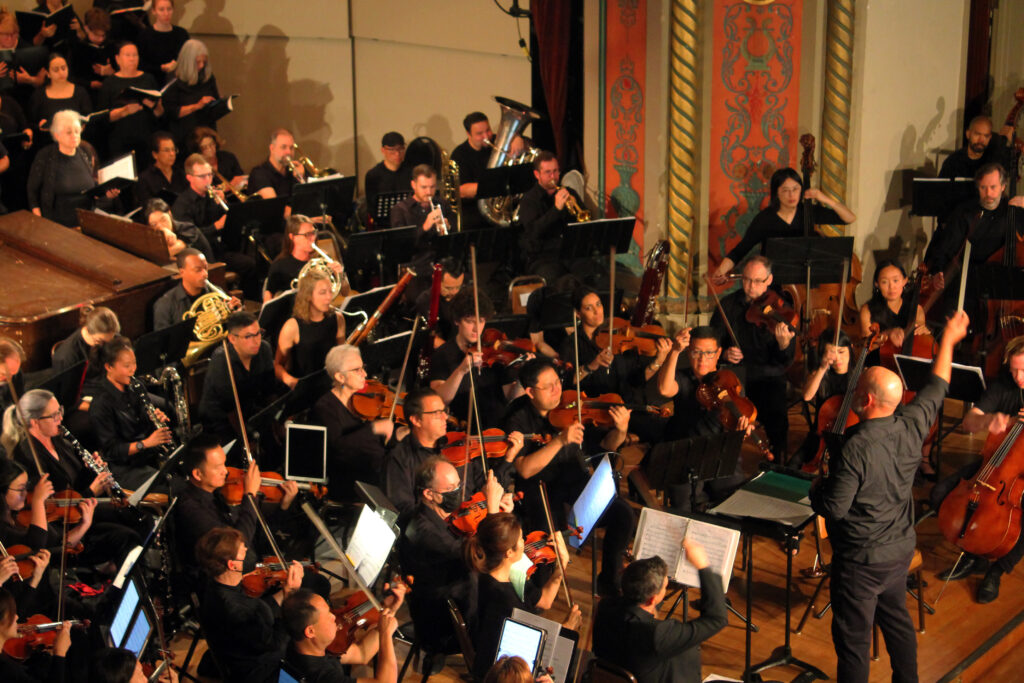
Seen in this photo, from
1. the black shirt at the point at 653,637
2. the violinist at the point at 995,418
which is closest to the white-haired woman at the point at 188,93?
the violinist at the point at 995,418

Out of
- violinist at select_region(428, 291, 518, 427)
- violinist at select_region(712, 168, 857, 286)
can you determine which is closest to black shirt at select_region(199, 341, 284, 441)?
violinist at select_region(428, 291, 518, 427)

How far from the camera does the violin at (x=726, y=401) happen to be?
554cm

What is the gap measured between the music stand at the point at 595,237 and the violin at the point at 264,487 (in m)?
2.40

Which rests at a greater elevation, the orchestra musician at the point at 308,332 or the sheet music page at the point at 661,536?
the orchestra musician at the point at 308,332

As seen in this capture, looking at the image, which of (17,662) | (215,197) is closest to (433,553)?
(17,662)

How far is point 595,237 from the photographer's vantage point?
285 inches

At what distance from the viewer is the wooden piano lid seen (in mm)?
6473

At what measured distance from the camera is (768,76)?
762 cm

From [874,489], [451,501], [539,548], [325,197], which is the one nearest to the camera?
[874,489]

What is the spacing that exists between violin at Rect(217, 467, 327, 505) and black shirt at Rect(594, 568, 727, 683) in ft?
6.19

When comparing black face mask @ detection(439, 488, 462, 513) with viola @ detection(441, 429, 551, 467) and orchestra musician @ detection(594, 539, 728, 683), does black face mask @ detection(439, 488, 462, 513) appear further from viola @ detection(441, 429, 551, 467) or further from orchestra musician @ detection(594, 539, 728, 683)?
orchestra musician @ detection(594, 539, 728, 683)

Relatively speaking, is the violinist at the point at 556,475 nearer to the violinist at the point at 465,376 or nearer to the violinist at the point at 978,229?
the violinist at the point at 465,376

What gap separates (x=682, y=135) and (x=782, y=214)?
873mm

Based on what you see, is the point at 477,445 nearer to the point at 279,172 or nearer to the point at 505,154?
the point at 505,154
